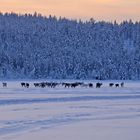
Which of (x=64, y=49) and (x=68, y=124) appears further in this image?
(x=64, y=49)

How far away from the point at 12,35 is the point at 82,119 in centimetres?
14165

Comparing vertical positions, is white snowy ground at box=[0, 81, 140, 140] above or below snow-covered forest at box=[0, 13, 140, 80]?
Result: below

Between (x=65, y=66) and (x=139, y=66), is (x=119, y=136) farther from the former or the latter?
(x=139, y=66)

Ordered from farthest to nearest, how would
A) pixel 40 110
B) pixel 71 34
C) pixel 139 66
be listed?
1. pixel 71 34
2. pixel 139 66
3. pixel 40 110

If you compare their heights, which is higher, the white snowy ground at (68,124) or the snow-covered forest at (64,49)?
the snow-covered forest at (64,49)

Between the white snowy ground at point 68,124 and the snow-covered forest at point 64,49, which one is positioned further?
the snow-covered forest at point 64,49

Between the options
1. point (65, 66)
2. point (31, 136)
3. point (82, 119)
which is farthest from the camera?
point (65, 66)

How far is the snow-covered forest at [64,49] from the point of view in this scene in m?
133

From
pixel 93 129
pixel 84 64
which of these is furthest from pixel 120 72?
pixel 93 129

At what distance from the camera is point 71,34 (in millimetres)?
177250

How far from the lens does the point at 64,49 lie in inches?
6235

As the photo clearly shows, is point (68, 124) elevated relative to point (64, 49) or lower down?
lower down

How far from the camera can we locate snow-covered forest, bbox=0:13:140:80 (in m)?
133

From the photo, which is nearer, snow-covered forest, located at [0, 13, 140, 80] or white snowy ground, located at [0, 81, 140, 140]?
white snowy ground, located at [0, 81, 140, 140]
